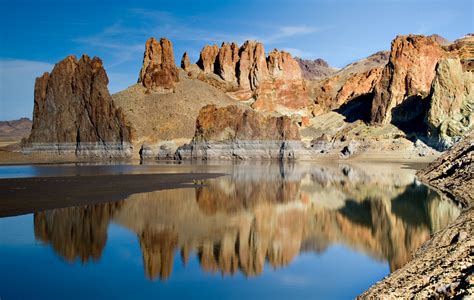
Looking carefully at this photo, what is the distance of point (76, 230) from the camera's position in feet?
66.9

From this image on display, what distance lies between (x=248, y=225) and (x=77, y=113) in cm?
8063

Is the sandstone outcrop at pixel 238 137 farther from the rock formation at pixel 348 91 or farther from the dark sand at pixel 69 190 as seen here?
the rock formation at pixel 348 91

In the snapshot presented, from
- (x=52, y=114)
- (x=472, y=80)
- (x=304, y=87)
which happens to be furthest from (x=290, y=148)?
(x=304, y=87)

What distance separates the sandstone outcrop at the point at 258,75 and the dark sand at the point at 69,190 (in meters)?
95.7

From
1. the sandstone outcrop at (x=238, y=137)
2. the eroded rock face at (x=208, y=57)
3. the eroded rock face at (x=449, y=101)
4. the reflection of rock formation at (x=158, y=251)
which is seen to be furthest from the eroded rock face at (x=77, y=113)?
the reflection of rock formation at (x=158, y=251)

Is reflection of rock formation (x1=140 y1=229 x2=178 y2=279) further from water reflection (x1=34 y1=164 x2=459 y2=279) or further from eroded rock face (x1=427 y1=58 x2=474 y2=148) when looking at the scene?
eroded rock face (x1=427 y1=58 x2=474 y2=148)

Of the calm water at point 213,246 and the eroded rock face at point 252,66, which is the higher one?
the eroded rock face at point 252,66

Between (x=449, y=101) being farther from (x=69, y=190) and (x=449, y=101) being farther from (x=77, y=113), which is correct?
(x=77, y=113)

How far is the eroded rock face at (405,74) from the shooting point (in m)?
96.1

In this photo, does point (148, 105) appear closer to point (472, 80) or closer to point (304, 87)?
point (304, 87)

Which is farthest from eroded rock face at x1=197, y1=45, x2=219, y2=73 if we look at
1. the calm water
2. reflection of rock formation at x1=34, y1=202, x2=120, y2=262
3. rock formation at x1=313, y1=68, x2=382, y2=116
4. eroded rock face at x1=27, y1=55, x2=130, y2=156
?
reflection of rock formation at x1=34, y1=202, x2=120, y2=262

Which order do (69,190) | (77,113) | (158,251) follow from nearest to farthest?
1. (158,251)
2. (69,190)
3. (77,113)

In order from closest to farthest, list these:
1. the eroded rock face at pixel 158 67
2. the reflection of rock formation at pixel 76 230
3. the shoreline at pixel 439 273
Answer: the shoreline at pixel 439 273 → the reflection of rock formation at pixel 76 230 → the eroded rock face at pixel 158 67

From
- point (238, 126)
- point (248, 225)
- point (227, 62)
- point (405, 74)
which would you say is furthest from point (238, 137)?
point (227, 62)
